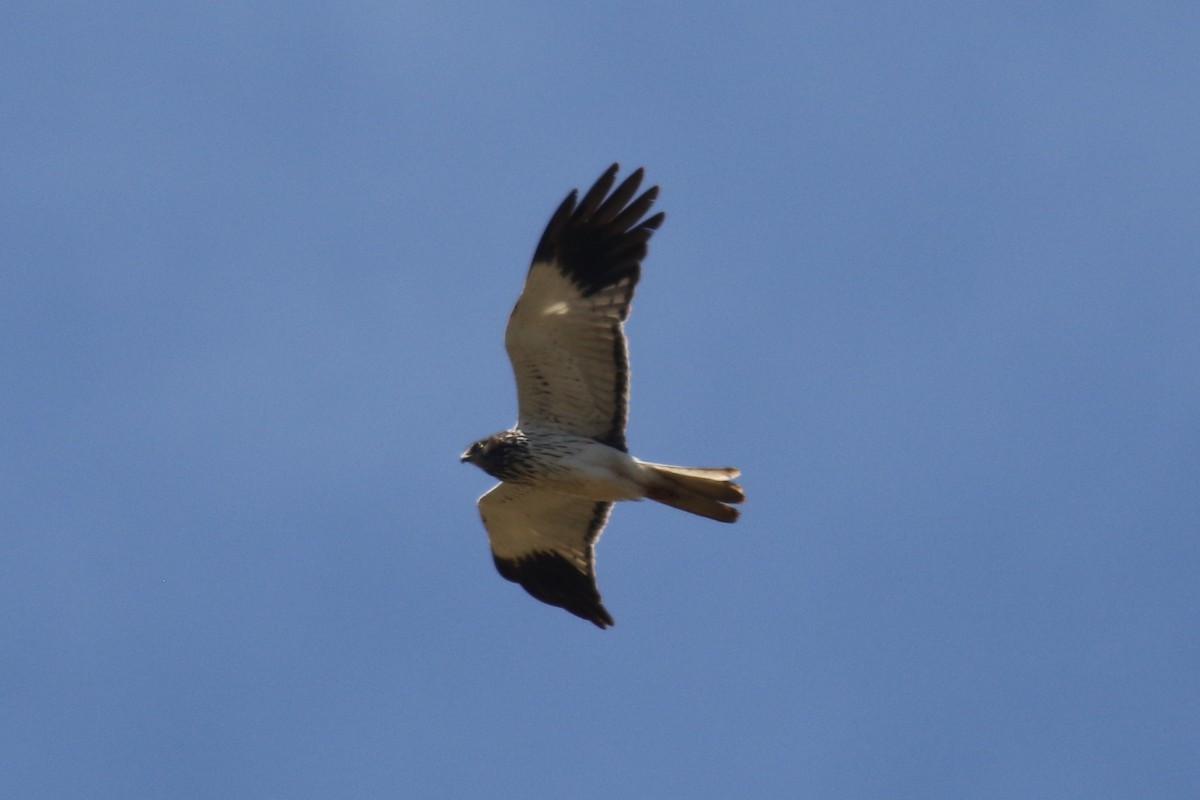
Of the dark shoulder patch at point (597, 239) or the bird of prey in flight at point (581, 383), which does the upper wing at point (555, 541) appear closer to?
the bird of prey in flight at point (581, 383)

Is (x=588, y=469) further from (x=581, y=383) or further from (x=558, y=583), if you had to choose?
(x=558, y=583)

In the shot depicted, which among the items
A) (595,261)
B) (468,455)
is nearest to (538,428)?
(468,455)

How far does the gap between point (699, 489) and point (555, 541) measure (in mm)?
2035

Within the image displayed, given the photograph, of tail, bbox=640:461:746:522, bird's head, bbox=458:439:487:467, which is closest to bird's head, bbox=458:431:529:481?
bird's head, bbox=458:439:487:467

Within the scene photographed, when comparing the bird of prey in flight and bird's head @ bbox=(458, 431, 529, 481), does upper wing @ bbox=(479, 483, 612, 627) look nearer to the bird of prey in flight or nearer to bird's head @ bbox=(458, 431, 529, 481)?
the bird of prey in flight

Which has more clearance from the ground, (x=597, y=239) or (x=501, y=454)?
(x=597, y=239)

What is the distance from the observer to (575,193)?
13.7 meters

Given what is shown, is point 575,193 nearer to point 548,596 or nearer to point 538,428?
point 538,428

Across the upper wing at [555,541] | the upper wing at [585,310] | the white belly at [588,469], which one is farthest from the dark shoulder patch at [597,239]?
A: the upper wing at [555,541]

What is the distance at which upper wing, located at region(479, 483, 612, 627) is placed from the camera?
14.9m

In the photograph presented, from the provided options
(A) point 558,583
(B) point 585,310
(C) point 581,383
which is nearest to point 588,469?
(C) point 581,383

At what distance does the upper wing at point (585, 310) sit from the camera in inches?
540

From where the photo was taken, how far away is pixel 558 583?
1513 centimetres

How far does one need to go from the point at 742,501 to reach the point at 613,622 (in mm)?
2177
